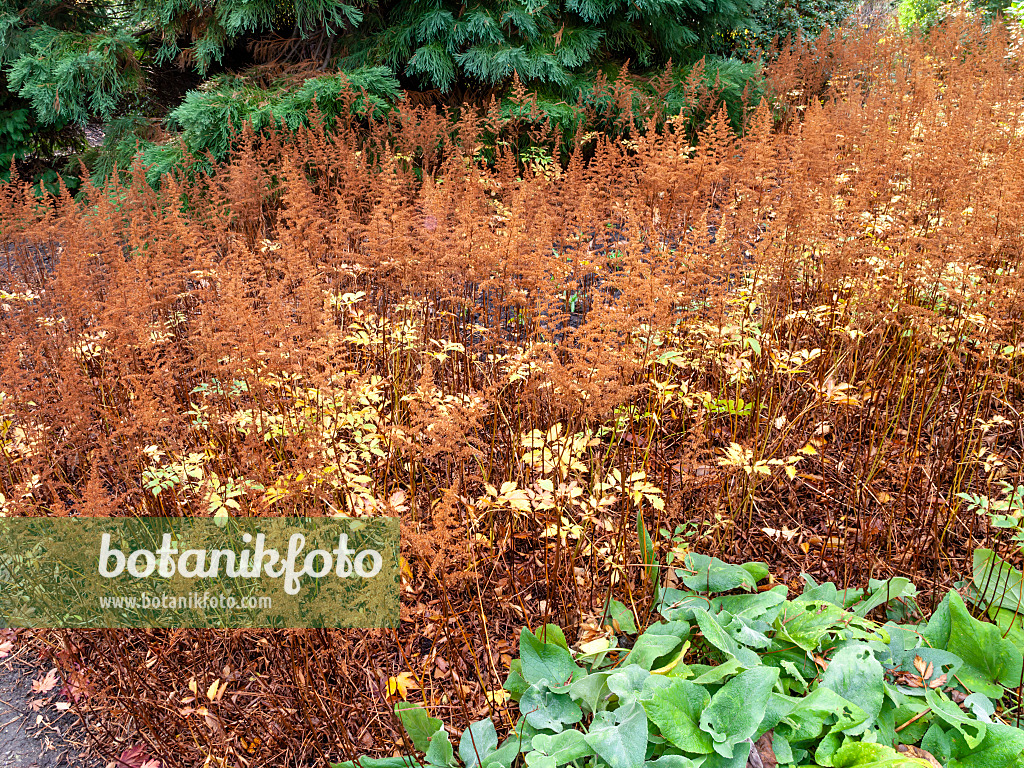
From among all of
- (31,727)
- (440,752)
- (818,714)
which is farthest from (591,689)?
(31,727)

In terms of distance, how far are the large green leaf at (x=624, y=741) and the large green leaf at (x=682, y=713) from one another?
44 millimetres

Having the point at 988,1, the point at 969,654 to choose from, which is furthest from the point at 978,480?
the point at 988,1

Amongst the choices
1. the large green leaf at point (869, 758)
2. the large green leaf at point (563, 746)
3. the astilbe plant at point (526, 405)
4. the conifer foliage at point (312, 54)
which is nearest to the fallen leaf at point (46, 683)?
the astilbe plant at point (526, 405)

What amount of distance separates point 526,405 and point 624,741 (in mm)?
1652

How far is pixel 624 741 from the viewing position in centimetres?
180

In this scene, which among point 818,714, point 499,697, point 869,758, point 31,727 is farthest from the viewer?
point 31,727

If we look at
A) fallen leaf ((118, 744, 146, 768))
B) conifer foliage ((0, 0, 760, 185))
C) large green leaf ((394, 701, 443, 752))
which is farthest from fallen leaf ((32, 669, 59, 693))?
conifer foliage ((0, 0, 760, 185))

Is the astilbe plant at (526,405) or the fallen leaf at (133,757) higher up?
the astilbe plant at (526,405)

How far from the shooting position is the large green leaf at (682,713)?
179 centimetres

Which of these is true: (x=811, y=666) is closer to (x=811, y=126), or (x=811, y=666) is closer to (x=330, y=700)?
(x=330, y=700)

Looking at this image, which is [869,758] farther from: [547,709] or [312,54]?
[312,54]

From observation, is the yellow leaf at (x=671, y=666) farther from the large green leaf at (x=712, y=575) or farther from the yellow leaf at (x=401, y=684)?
the yellow leaf at (x=401, y=684)

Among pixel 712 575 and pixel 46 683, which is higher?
pixel 712 575

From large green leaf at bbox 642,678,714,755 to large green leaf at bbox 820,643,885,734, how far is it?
404mm
